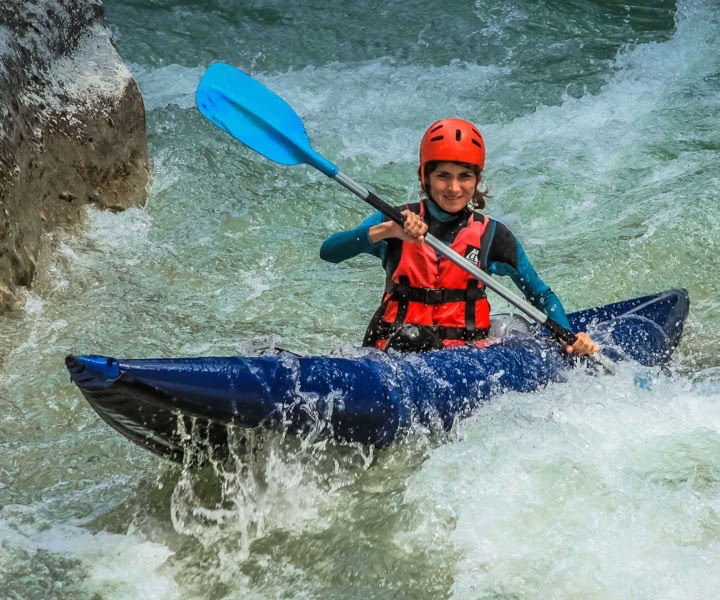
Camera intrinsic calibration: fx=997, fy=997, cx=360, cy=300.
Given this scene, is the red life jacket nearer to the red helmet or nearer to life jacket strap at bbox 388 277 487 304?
life jacket strap at bbox 388 277 487 304

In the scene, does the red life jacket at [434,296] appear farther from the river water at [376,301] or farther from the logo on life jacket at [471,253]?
the river water at [376,301]

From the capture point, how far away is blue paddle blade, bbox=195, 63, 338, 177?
3590 mm

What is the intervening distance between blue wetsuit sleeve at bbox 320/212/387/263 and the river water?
1.23 ft

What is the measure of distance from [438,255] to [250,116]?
879 mm

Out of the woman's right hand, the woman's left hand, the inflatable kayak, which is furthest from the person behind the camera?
the woman's left hand

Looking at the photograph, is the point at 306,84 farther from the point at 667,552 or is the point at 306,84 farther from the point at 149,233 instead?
the point at 667,552

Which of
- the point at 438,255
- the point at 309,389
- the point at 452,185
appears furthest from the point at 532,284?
the point at 309,389

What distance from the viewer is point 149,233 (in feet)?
18.2

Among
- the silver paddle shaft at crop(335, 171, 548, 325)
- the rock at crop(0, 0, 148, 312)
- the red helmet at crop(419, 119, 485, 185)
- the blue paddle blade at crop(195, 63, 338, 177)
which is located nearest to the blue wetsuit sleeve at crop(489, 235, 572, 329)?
the silver paddle shaft at crop(335, 171, 548, 325)

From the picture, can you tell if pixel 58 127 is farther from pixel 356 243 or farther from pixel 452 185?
pixel 452 185

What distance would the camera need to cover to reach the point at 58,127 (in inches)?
203

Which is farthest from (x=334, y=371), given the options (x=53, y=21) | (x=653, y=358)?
(x=53, y=21)

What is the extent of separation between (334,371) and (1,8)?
3.14m

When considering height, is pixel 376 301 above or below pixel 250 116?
below
